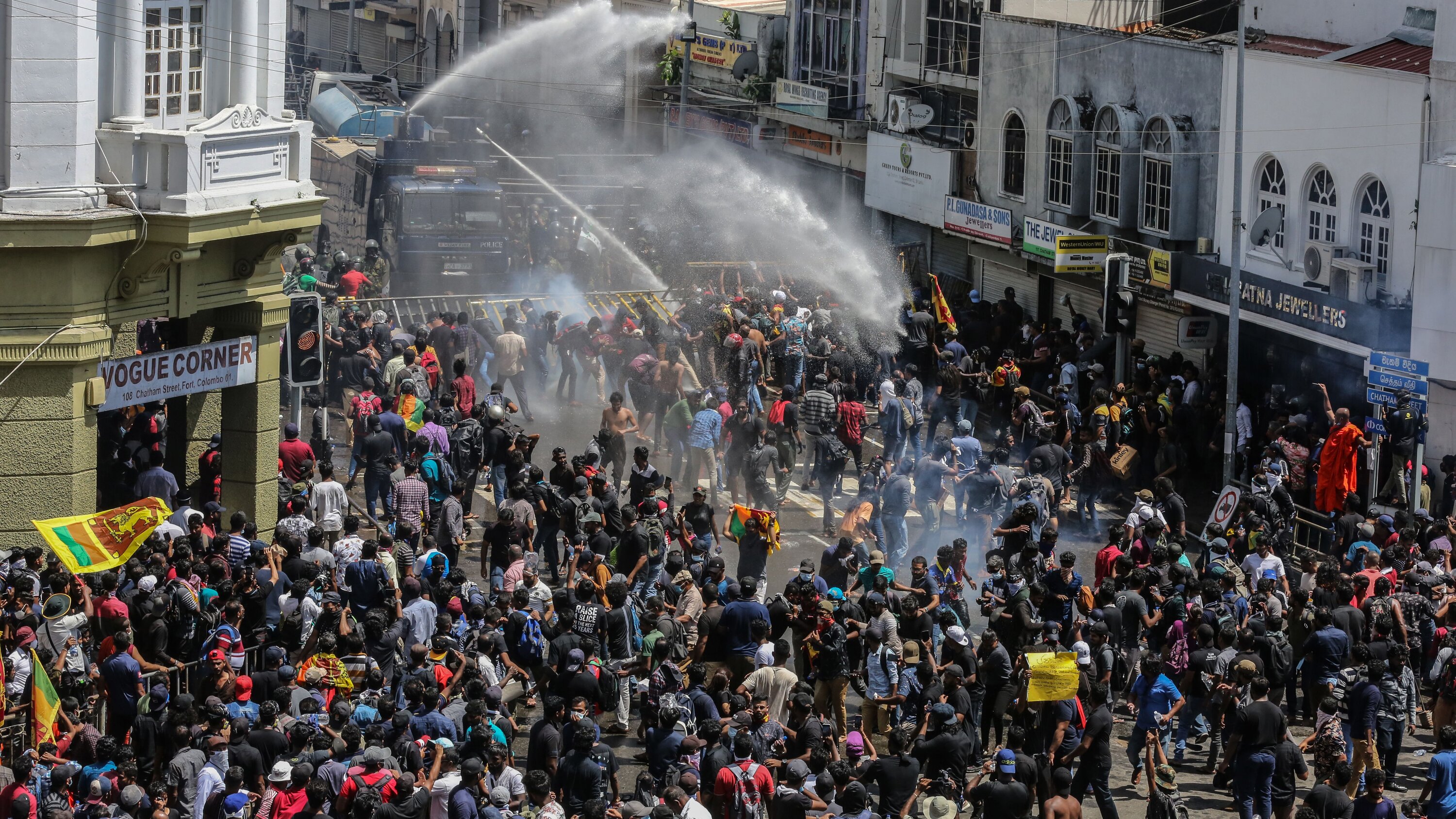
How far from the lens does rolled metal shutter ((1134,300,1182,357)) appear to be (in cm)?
3123

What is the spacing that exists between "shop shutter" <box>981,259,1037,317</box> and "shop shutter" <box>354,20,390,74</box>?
131 ft

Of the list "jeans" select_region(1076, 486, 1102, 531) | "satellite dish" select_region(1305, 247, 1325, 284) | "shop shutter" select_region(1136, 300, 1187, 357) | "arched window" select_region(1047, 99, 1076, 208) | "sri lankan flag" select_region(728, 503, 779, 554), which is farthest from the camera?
"arched window" select_region(1047, 99, 1076, 208)

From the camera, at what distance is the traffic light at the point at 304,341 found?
22.4 m

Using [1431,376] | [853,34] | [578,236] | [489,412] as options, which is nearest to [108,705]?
[489,412]

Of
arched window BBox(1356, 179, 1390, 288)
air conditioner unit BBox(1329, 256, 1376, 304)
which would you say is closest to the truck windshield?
air conditioner unit BBox(1329, 256, 1376, 304)

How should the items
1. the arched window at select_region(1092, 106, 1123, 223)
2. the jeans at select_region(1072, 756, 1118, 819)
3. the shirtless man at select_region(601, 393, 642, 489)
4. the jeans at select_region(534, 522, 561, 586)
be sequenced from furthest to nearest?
the arched window at select_region(1092, 106, 1123, 223)
the shirtless man at select_region(601, 393, 642, 489)
the jeans at select_region(534, 522, 561, 586)
the jeans at select_region(1072, 756, 1118, 819)

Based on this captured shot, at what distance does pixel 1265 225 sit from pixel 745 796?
1724cm

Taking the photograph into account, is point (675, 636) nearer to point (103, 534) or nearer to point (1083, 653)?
point (1083, 653)

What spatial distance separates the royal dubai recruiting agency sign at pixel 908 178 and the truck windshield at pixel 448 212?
8.37m

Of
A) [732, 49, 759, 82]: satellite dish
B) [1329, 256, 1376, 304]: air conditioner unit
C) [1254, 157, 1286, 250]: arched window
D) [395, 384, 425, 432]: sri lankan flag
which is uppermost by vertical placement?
[732, 49, 759, 82]: satellite dish

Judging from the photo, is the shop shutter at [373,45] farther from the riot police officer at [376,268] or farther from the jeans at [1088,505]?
the jeans at [1088,505]

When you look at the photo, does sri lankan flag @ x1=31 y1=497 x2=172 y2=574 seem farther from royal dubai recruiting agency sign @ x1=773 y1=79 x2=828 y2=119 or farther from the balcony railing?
royal dubai recruiting agency sign @ x1=773 y1=79 x2=828 y2=119

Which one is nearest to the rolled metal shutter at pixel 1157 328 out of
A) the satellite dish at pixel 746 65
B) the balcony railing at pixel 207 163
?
the balcony railing at pixel 207 163

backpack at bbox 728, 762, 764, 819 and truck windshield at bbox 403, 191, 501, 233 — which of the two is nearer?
backpack at bbox 728, 762, 764, 819
